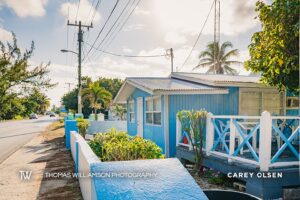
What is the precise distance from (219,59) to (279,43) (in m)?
27.5

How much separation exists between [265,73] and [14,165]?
360 inches

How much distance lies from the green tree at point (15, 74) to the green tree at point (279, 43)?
36.6ft

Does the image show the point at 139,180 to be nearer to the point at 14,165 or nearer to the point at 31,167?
the point at 31,167

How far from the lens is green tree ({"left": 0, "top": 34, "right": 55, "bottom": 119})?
452 inches

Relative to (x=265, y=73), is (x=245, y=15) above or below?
above

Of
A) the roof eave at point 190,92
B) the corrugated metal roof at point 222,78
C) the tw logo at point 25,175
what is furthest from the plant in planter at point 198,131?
the tw logo at point 25,175

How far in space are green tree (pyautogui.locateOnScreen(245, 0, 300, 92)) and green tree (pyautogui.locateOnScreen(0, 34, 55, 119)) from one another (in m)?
11.2

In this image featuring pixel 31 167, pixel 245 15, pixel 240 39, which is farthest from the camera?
pixel 240 39

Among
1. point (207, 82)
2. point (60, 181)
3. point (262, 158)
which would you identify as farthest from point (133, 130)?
point (262, 158)

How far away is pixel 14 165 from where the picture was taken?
845 centimetres

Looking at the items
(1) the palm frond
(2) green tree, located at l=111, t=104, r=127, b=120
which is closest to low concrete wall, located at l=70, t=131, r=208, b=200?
(2) green tree, located at l=111, t=104, r=127, b=120

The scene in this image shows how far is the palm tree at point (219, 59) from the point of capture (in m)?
31.7

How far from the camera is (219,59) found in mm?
31953

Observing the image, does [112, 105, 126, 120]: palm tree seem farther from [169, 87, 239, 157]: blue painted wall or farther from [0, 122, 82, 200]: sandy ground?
[169, 87, 239, 157]: blue painted wall
